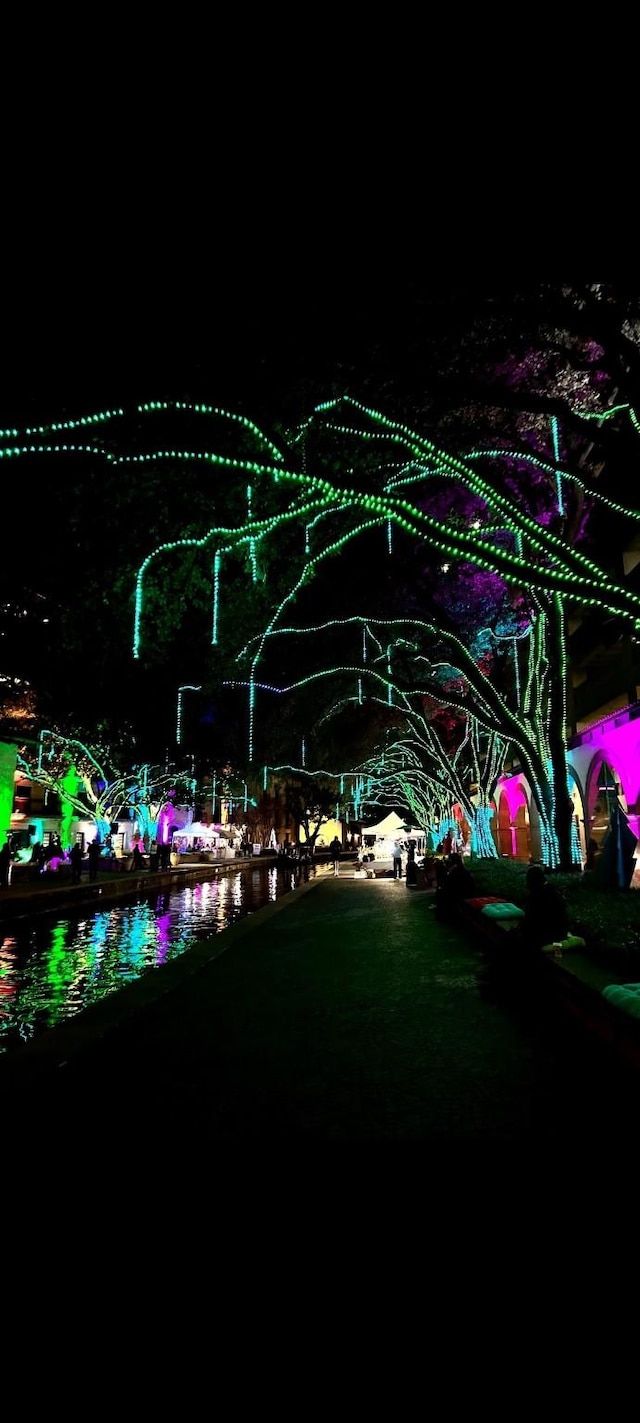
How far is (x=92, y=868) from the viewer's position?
26.8 m

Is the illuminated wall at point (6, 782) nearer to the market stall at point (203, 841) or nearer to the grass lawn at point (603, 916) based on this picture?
the market stall at point (203, 841)

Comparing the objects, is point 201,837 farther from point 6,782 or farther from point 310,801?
point 6,782

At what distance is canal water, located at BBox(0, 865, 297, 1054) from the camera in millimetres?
7230

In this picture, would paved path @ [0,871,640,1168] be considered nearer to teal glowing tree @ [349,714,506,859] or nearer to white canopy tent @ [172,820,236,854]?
A: teal glowing tree @ [349,714,506,859]

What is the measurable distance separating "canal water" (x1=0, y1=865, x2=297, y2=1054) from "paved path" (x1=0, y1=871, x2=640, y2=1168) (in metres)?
0.70

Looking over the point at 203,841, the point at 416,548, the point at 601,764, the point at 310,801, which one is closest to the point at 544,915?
the point at 416,548

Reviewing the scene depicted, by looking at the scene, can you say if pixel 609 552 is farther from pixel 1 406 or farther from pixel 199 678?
pixel 1 406

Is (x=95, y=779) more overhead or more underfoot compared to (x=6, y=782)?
more overhead

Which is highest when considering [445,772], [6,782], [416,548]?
[416,548]

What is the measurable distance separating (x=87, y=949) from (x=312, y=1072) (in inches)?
303

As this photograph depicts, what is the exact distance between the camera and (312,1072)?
476cm

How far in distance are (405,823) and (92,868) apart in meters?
50.1

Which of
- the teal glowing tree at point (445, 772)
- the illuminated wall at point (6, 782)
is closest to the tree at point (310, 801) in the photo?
the teal glowing tree at point (445, 772)

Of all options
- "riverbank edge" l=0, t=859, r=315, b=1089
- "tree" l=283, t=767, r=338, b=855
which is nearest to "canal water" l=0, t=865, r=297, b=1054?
"riverbank edge" l=0, t=859, r=315, b=1089
